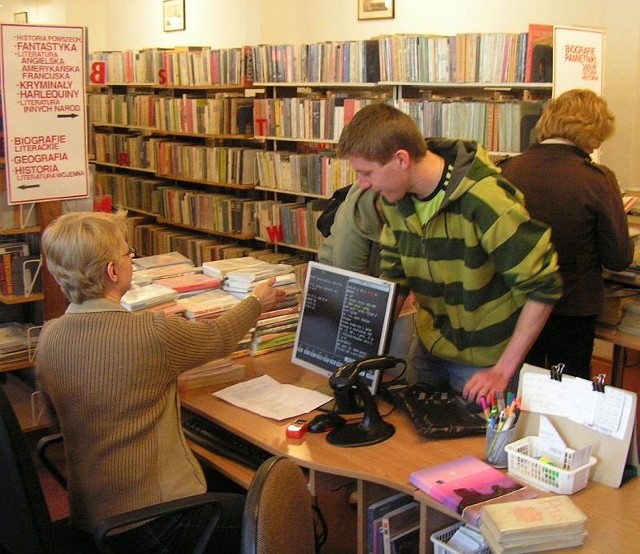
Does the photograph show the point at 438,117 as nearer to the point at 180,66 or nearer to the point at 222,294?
the point at 222,294

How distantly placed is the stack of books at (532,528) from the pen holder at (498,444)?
0.89 ft

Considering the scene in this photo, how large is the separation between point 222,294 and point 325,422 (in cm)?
82

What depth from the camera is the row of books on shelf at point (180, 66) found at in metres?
6.14

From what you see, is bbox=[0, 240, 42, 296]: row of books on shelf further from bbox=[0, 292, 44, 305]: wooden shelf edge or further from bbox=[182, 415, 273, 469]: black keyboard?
bbox=[182, 415, 273, 469]: black keyboard

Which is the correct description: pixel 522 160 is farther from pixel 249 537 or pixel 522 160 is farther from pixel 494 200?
pixel 249 537

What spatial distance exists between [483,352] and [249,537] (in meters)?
1.07

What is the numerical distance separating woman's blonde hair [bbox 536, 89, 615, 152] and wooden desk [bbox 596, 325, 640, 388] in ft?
2.44

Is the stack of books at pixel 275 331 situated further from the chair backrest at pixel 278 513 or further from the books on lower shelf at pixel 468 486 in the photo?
the chair backrest at pixel 278 513

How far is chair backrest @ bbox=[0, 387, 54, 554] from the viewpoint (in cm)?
166

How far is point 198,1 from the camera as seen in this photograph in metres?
7.50

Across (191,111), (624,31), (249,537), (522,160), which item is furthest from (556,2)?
(249,537)

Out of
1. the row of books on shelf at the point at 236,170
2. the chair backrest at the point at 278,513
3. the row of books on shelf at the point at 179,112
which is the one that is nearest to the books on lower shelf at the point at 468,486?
the chair backrest at the point at 278,513

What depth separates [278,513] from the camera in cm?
141

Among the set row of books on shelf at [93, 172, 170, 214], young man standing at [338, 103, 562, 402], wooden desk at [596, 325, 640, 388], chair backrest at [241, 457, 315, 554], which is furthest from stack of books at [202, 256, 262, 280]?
row of books on shelf at [93, 172, 170, 214]
